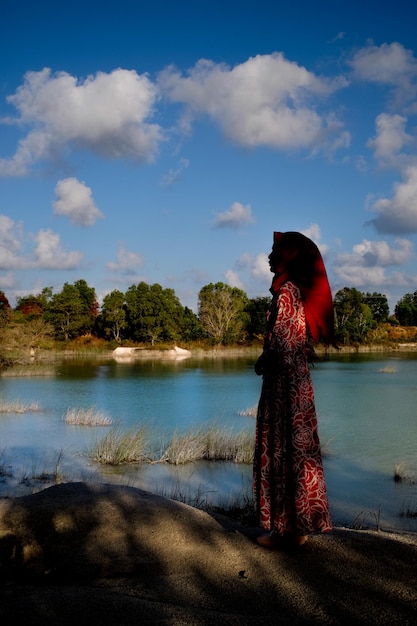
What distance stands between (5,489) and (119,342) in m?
44.6

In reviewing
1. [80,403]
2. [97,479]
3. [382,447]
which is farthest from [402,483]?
[80,403]

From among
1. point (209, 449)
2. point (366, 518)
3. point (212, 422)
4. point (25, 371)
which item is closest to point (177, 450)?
point (209, 449)

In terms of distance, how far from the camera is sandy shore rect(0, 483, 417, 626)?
9.59 ft

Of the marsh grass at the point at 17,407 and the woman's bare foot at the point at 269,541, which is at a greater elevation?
the woman's bare foot at the point at 269,541

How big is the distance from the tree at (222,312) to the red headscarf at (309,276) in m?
54.2

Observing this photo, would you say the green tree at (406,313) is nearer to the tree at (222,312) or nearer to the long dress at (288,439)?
the tree at (222,312)

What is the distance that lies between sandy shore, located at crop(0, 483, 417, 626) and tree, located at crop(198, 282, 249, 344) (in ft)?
176

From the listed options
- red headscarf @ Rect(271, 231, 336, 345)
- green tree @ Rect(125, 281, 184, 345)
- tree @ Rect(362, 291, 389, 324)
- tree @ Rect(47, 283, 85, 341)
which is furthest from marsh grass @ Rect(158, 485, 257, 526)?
tree @ Rect(362, 291, 389, 324)

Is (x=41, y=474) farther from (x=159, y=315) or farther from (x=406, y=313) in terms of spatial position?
(x=406, y=313)

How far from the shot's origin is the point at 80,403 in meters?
19.9

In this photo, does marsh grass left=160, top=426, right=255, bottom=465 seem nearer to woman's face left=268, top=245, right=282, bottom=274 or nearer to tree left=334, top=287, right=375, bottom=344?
woman's face left=268, top=245, right=282, bottom=274

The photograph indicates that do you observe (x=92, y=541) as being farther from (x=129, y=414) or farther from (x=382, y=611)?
(x=129, y=414)

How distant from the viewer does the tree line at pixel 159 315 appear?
169 ft

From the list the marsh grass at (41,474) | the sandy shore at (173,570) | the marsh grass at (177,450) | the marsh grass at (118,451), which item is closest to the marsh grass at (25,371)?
the marsh grass at (177,450)
